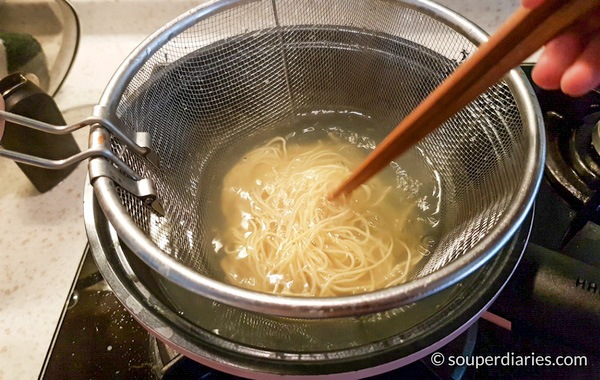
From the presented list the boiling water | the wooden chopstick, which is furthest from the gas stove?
the wooden chopstick

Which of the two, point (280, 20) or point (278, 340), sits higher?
point (280, 20)

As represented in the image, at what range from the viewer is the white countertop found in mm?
→ 1127

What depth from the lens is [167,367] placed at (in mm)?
973

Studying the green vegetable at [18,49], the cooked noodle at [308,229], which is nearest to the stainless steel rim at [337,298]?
the cooked noodle at [308,229]

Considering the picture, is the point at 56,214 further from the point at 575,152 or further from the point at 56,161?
the point at 575,152

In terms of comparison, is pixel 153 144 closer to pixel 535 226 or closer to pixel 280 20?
pixel 280 20

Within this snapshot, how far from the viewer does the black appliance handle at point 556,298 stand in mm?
845

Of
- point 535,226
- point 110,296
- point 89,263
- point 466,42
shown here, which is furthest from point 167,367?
point 466,42

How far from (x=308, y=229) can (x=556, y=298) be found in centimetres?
59

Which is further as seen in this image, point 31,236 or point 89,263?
point 31,236

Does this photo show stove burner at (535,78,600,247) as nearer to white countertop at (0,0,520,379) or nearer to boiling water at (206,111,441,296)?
boiling water at (206,111,441,296)

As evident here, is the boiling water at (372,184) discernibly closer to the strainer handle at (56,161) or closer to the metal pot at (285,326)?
the metal pot at (285,326)

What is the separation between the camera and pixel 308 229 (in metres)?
1.24

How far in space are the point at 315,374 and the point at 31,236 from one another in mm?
957
